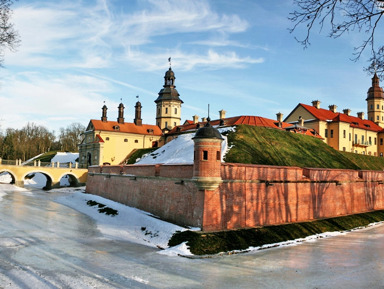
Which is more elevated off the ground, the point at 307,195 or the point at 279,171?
the point at 279,171

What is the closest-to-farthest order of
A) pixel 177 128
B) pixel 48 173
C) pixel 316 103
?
pixel 48 173, pixel 177 128, pixel 316 103

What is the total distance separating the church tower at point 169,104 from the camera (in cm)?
6066

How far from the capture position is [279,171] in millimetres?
20641

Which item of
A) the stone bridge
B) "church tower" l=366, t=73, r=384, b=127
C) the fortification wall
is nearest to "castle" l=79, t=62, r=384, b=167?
"church tower" l=366, t=73, r=384, b=127

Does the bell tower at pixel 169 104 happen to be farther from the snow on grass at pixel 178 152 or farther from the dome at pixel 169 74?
the snow on grass at pixel 178 152

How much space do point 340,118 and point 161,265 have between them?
159 ft

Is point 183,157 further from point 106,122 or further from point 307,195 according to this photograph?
point 106,122

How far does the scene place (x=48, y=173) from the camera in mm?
46375

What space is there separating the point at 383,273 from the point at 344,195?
1409cm

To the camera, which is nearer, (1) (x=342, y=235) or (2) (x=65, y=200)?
(1) (x=342, y=235)

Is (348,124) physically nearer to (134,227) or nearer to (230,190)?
(230,190)

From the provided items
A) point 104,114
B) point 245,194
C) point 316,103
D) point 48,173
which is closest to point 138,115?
point 104,114

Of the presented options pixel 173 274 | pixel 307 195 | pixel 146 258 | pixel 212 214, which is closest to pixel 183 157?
pixel 307 195

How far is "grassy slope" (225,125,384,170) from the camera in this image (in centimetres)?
3191
